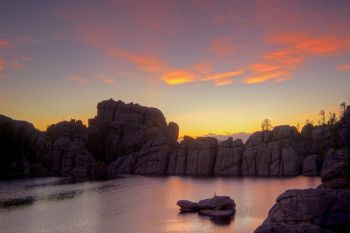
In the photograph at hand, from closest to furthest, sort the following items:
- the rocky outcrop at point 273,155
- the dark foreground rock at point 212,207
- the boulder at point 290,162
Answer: the dark foreground rock at point 212,207 → the boulder at point 290,162 → the rocky outcrop at point 273,155

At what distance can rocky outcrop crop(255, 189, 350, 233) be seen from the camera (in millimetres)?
53875

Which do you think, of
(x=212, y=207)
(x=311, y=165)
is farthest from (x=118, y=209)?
(x=311, y=165)

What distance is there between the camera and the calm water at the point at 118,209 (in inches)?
2840

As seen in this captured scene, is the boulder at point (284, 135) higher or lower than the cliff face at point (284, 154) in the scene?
higher

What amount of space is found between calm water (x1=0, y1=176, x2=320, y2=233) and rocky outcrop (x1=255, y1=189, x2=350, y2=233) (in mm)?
12594

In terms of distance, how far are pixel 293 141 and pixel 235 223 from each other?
427 feet

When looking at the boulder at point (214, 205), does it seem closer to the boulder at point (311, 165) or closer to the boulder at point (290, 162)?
the boulder at point (311, 165)

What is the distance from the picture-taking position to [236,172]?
19288 cm

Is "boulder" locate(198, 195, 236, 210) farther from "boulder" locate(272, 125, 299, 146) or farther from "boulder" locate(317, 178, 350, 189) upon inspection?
"boulder" locate(272, 125, 299, 146)

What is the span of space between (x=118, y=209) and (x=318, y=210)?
172ft

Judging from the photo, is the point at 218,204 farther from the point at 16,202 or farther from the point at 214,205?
the point at 16,202

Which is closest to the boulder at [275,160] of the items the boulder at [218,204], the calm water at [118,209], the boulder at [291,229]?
the calm water at [118,209]

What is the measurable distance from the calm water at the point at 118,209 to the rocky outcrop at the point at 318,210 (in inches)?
496

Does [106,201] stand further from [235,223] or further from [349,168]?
[349,168]
